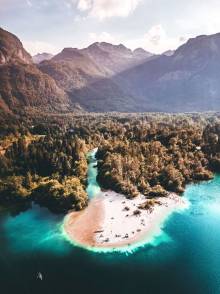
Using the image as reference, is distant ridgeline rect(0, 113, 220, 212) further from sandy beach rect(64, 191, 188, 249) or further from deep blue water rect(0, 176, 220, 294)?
deep blue water rect(0, 176, 220, 294)

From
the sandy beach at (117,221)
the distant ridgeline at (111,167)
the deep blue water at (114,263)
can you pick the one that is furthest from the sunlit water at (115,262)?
the distant ridgeline at (111,167)

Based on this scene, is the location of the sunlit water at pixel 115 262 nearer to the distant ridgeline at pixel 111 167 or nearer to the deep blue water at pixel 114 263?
the deep blue water at pixel 114 263

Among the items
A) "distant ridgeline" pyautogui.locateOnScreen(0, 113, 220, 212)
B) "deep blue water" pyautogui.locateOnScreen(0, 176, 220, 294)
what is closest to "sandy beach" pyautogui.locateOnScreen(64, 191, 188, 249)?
"deep blue water" pyautogui.locateOnScreen(0, 176, 220, 294)

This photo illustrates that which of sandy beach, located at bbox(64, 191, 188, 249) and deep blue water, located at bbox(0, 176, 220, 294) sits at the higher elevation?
sandy beach, located at bbox(64, 191, 188, 249)

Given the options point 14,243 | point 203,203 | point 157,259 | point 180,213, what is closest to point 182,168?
point 203,203

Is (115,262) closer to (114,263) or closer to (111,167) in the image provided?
(114,263)

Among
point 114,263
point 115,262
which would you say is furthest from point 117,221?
point 114,263

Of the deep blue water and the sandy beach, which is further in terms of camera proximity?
the sandy beach

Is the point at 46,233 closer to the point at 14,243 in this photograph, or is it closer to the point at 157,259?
the point at 14,243
